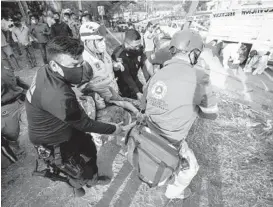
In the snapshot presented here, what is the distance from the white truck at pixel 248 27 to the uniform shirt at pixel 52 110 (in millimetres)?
7203

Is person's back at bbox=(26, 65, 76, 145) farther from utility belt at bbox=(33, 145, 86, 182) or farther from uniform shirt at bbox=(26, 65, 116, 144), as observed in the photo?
utility belt at bbox=(33, 145, 86, 182)

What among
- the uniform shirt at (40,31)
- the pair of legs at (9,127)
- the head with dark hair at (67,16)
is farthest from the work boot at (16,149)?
the head with dark hair at (67,16)

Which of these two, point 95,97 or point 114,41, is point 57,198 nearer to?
point 95,97

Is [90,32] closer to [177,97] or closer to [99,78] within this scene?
[99,78]

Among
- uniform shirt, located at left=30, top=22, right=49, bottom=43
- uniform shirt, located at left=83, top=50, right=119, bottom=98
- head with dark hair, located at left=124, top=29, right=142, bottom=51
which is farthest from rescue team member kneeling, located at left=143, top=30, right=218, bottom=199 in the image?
uniform shirt, located at left=30, top=22, right=49, bottom=43

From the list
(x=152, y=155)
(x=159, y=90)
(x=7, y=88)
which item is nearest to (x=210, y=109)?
(x=159, y=90)

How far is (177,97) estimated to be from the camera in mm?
1664

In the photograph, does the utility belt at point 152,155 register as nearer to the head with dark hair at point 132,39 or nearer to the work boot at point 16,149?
the head with dark hair at point 132,39

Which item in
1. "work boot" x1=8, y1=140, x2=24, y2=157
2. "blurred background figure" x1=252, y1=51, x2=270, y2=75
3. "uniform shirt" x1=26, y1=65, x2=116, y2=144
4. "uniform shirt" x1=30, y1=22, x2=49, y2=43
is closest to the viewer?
"uniform shirt" x1=26, y1=65, x2=116, y2=144

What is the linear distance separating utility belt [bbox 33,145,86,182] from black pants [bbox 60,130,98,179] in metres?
0.05

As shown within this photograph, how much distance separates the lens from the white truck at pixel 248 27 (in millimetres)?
6027

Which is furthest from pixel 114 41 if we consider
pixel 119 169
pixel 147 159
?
pixel 147 159

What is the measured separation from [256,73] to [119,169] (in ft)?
→ 20.5

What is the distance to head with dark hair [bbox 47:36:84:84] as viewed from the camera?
1.68 metres
